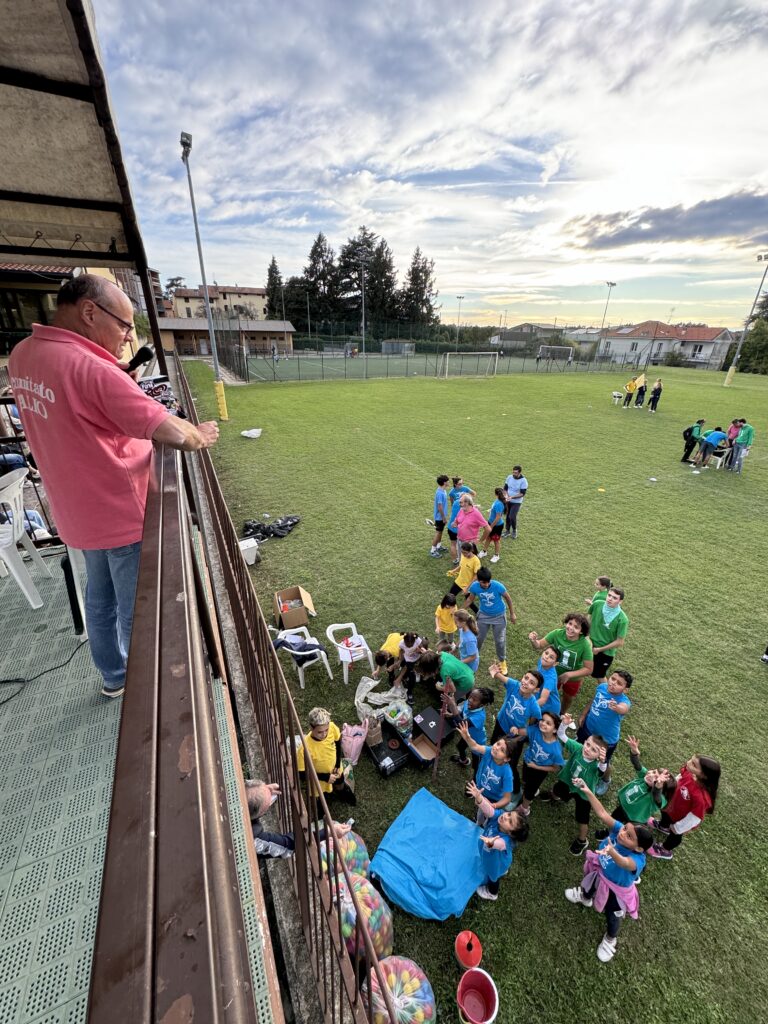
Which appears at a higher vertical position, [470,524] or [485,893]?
[470,524]

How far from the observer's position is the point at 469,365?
42688 mm

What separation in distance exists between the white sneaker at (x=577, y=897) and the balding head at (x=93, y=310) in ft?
15.0

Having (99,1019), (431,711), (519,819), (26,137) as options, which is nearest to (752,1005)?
(519,819)

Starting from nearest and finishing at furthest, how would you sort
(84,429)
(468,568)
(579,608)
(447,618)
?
(84,429) → (447,618) → (468,568) → (579,608)

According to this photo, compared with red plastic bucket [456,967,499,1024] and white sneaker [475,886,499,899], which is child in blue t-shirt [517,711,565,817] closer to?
white sneaker [475,886,499,899]

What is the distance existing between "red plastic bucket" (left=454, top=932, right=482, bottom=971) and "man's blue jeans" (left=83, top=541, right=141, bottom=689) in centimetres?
275

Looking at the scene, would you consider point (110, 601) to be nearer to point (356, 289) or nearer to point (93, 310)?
point (93, 310)

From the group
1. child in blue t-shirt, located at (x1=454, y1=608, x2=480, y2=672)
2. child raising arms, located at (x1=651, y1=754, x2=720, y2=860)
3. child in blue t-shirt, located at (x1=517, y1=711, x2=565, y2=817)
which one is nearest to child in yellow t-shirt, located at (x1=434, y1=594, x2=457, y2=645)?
child in blue t-shirt, located at (x1=454, y1=608, x2=480, y2=672)

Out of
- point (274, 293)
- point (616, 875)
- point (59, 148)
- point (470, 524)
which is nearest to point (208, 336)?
point (274, 293)

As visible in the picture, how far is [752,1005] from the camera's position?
2.80 m

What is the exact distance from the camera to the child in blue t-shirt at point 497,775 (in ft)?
11.7

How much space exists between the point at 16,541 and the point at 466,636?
14.4 feet

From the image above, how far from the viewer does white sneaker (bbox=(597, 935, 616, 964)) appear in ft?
9.78

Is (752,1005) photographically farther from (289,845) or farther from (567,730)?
(289,845)
